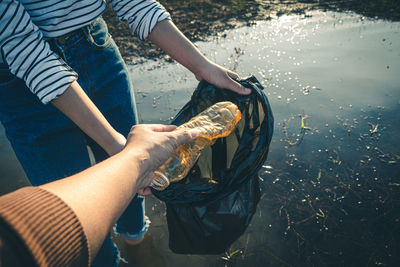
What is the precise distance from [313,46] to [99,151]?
4.58 m

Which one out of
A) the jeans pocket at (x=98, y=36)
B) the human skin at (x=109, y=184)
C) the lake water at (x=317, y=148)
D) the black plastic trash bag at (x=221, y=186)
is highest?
the jeans pocket at (x=98, y=36)

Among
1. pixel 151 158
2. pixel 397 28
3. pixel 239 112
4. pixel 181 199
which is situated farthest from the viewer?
pixel 397 28

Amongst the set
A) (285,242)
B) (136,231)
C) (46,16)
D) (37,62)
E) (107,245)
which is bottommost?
(285,242)

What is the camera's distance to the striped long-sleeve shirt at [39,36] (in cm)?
83

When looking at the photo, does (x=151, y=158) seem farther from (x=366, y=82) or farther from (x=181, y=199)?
(x=366, y=82)

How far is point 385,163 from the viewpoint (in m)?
2.24

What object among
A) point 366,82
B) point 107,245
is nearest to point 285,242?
point 107,245

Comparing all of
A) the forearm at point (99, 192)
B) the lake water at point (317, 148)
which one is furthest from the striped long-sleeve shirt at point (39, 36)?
the lake water at point (317, 148)

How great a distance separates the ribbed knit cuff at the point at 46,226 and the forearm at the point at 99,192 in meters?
0.02

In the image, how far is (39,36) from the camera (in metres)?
0.90

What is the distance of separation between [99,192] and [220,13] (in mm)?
7385

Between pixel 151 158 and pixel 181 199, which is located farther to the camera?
pixel 181 199

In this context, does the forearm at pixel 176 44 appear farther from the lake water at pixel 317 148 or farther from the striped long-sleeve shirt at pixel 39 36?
the lake water at pixel 317 148

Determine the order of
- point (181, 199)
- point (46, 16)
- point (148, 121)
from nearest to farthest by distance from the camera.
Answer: point (46, 16) → point (181, 199) → point (148, 121)
